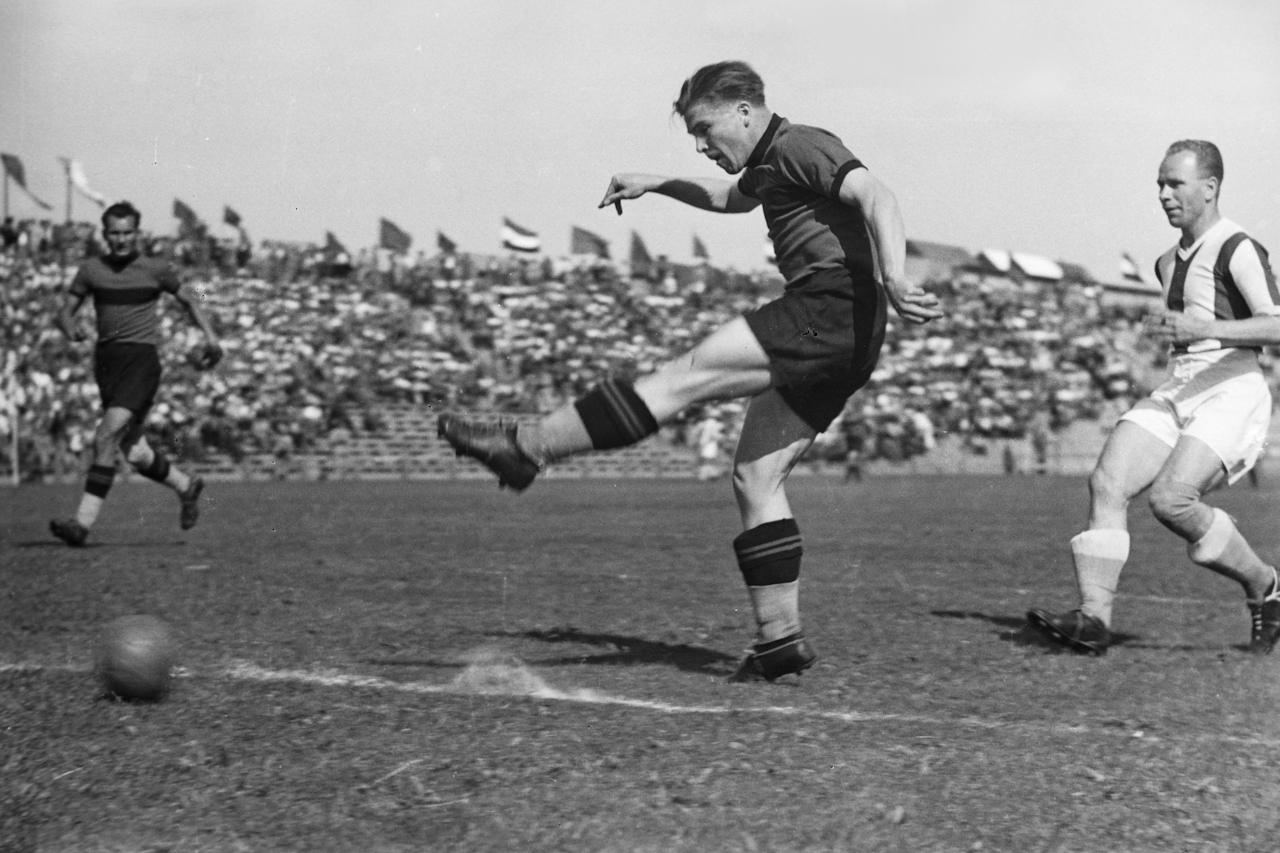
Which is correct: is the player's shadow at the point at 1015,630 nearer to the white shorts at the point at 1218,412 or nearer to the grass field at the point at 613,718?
the grass field at the point at 613,718

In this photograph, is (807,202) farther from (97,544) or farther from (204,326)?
(97,544)

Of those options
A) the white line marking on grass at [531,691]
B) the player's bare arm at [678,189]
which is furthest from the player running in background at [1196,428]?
the player's bare arm at [678,189]

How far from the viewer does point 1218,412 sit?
18.4ft

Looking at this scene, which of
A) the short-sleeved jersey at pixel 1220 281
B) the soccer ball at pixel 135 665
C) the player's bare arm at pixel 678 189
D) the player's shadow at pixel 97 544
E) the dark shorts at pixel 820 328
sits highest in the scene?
the player's bare arm at pixel 678 189

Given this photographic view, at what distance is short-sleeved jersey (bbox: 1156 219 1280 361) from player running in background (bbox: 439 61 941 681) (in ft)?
4.97

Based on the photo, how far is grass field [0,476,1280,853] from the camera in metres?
3.01

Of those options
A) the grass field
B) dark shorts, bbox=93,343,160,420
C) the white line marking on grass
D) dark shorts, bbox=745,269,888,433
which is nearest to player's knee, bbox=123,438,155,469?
dark shorts, bbox=93,343,160,420

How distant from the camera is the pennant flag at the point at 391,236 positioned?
4281 cm

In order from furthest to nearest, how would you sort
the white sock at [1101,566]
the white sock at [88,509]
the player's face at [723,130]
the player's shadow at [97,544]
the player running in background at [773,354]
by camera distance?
the player's shadow at [97,544] → the white sock at [88,509] → the white sock at [1101,566] → the player's face at [723,130] → the player running in background at [773,354]

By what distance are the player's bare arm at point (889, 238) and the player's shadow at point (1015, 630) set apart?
5.98 feet

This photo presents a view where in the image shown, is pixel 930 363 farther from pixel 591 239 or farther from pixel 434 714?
pixel 434 714

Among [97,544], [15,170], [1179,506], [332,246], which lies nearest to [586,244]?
[332,246]

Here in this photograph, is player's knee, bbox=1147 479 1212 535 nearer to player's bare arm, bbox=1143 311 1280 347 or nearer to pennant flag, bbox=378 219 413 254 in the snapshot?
player's bare arm, bbox=1143 311 1280 347

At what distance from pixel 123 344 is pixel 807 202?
20.9ft
